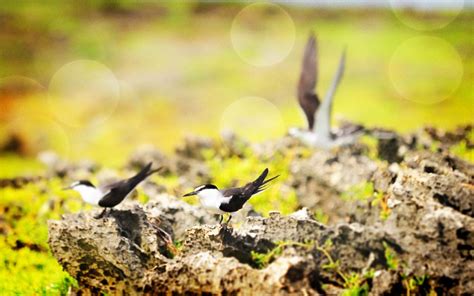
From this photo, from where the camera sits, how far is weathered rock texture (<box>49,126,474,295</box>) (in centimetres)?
411

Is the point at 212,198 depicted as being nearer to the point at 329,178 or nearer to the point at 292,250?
the point at 292,250

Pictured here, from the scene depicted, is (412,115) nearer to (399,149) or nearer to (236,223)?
(399,149)

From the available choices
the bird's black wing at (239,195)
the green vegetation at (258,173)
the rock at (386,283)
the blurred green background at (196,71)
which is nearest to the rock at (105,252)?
the bird's black wing at (239,195)

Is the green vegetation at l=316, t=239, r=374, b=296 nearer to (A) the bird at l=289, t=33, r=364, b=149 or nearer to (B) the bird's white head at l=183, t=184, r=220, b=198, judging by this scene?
(B) the bird's white head at l=183, t=184, r=220, b=198

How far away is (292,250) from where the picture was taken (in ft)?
13.6

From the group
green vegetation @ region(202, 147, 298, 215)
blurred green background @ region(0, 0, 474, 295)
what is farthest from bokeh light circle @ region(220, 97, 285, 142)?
green vegetation @ region(202, 147, 298, 215)

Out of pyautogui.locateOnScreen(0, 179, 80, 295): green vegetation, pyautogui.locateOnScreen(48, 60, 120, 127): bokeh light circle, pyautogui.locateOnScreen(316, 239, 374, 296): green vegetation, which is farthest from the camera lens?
pyautogui.locateOnScreen(48, 60, 120, 127): bokeh light circle

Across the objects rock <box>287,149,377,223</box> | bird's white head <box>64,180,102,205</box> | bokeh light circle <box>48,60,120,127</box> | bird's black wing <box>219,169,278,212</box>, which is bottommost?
bokeh light circle <box>48,60,120,127</box>

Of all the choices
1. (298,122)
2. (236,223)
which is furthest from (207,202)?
(298,122)

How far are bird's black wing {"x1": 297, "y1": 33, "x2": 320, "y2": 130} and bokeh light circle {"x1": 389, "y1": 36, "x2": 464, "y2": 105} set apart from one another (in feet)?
29.6

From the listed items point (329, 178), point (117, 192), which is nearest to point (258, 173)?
point (329, 178)

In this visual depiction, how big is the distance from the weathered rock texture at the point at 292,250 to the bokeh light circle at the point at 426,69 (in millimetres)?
10626

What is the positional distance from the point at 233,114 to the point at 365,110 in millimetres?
3037

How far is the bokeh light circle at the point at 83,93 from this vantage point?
16016 millimetres
